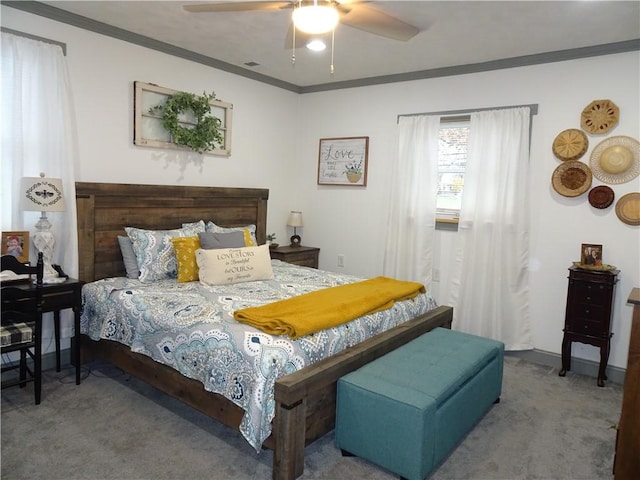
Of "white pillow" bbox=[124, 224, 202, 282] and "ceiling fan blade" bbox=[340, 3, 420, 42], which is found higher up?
"ceiling fan blade" bbox=[340, 3, 420, 42]

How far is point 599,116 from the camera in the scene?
3643mm

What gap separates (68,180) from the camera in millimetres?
3350

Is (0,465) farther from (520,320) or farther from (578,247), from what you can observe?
(578,247)

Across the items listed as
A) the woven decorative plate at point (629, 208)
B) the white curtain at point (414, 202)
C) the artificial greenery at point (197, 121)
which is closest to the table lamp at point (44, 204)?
the artificial greenery at point (197, 121)

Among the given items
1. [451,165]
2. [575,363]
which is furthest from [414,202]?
[575,363]

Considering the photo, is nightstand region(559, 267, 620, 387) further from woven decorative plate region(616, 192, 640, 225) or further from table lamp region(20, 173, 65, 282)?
table lamp region(20, 173, 65, 282)

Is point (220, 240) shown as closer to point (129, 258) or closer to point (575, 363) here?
point (129, 258)

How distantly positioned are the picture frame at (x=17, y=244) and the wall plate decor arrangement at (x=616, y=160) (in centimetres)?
422

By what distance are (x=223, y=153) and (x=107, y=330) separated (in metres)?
2.12

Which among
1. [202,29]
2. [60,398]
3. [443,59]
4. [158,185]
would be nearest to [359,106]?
[443,59]

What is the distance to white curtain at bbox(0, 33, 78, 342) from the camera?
3.07 meters

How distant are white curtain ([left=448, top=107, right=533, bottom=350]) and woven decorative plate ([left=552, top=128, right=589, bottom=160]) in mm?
242

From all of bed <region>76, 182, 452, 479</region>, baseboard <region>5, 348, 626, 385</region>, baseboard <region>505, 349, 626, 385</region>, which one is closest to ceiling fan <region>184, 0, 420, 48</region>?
bed <region>76, 182, 452, 479</region>

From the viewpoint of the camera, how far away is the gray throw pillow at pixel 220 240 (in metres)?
3.74
